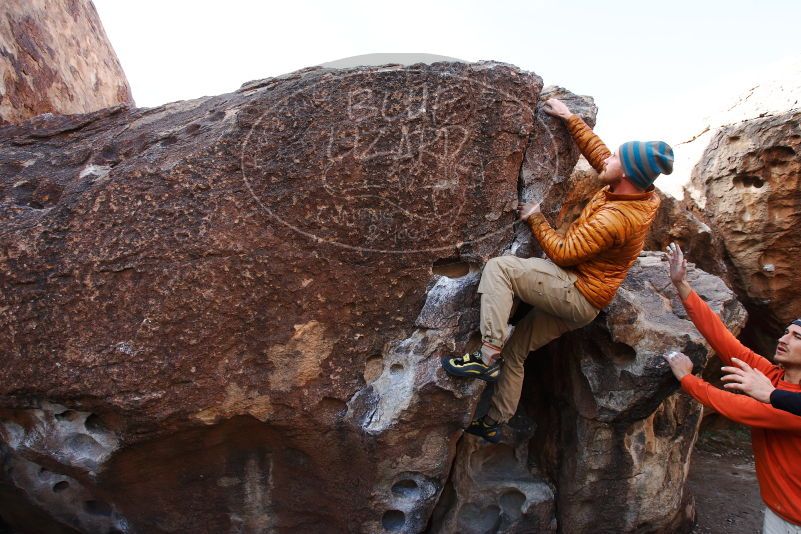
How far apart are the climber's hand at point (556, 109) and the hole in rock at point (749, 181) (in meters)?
2.71

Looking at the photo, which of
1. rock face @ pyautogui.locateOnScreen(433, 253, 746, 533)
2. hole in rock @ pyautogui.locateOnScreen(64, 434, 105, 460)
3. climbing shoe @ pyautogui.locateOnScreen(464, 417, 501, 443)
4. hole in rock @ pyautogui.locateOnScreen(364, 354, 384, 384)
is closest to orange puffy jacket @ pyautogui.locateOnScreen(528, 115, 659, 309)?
rock face @ pyautogui.locateOnScreen(433, 253, 746, 533)

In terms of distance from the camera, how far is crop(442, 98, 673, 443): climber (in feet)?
8.36

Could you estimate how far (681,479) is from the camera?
348 centimetres

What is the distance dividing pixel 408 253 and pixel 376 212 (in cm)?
24

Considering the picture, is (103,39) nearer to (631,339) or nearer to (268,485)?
(268,485)

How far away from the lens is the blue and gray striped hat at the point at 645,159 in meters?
2.51

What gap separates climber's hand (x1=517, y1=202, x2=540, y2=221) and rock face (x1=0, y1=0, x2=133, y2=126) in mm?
3172

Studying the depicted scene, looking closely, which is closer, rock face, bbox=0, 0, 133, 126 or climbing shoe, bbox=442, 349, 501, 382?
climbing shoe, bbox=442, 349, 501, 382

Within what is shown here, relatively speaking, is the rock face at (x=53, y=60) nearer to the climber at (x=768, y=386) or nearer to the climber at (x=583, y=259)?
the climber at (x=583, y=259)

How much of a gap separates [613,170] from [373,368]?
141cm

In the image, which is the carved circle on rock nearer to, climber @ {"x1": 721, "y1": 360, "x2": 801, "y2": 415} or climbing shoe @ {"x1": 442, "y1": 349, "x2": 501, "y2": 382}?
climbing shoe @ {"x1": 442, "y1": 349, "x2": 501, "y2": 382}

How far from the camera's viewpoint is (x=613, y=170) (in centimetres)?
261

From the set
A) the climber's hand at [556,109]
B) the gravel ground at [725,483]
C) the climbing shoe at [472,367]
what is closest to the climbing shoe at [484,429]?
the climbing shoe at [472,367]

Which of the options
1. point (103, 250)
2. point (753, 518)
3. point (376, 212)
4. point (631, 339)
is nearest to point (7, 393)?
point (103, 250)
